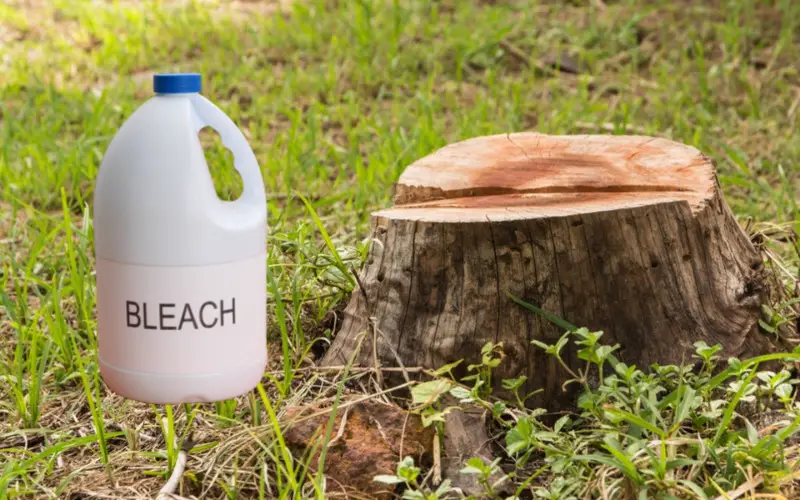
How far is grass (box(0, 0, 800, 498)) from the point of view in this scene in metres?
2.05

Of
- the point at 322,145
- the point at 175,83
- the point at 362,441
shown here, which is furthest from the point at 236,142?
the point at 322,145

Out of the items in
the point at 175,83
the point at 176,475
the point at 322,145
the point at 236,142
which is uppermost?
the point at 175,83

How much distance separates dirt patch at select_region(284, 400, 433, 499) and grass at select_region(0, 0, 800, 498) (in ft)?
0.17

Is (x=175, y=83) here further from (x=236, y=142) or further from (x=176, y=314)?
(x=176, y=314)

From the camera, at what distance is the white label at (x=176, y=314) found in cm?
169

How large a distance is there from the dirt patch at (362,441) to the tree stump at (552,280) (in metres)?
0.18

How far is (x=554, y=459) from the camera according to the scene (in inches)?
79.3

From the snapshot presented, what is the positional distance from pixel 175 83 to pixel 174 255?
0.96 ft

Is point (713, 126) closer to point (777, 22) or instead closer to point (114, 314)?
point (777, 22)

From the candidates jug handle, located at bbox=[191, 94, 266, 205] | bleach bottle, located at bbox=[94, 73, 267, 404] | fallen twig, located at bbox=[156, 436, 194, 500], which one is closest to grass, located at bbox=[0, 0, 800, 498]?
fallen twig, located at bbox=[156, 436, 194, 500]

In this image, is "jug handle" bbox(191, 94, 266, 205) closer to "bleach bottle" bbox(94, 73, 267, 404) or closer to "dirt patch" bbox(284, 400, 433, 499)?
"bleach bottle" bbox(94, 73, 267, 404)

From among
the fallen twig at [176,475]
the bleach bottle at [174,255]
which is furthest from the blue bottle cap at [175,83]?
the fallen twig at [176,475]

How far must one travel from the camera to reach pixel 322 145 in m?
4.37

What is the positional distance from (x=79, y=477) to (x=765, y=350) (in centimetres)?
161
